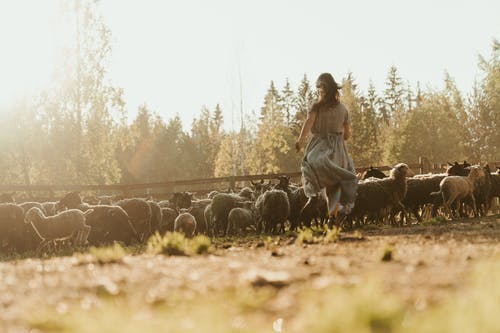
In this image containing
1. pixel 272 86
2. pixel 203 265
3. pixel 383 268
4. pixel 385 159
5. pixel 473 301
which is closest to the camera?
pixel 473 301

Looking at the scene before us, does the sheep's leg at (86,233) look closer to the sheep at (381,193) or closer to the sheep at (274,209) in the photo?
the sheep at (274,209)

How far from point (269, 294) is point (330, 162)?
6276 millimetres

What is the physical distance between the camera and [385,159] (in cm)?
4978

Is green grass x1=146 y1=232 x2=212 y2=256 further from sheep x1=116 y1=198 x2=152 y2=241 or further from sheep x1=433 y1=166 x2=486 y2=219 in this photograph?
sheep x1=433 y1=166 x2=486 y2=219

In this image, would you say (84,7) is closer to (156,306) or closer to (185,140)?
(156,306)

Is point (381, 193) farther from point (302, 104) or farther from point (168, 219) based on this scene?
point (302, 104)

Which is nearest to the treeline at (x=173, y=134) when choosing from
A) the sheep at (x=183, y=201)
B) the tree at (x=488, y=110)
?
the tree at (x=488, y=110)

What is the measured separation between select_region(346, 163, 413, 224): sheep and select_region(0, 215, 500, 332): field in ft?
23.7

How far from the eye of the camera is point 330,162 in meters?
9.62

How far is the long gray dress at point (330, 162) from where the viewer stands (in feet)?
31.7

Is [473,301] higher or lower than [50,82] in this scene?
lower

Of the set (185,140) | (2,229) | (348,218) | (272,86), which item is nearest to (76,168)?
(2,229)

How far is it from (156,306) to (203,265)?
1775 mm

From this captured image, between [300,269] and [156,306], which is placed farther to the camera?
[300,269]
